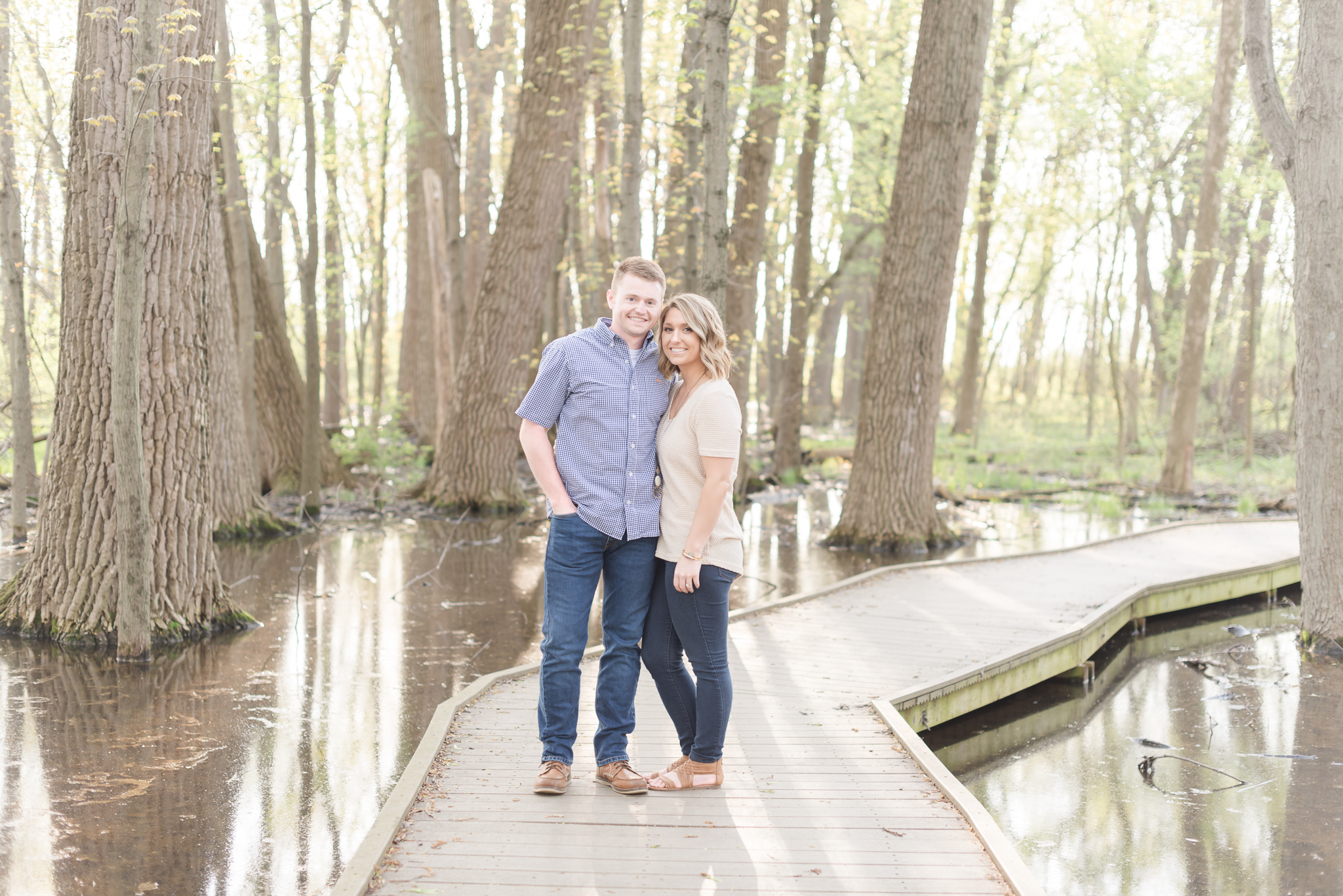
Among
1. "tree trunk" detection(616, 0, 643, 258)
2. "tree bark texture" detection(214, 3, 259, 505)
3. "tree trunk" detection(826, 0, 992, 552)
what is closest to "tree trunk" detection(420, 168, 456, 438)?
"tree bark texture" detection(214, 3, 259, 505)

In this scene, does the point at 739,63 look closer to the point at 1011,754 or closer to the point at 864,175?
the point at 864,175

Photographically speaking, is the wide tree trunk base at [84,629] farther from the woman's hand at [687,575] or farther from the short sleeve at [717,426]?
the short sleeve at [717,426]

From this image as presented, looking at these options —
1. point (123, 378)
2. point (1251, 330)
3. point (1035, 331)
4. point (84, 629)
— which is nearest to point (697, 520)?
point (123, 378)

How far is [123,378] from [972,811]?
518 centimetres

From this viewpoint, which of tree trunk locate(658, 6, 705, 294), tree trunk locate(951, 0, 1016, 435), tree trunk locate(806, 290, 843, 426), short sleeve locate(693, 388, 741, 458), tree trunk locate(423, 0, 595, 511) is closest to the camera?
short sleeve locate(693, 388, 741, 458)

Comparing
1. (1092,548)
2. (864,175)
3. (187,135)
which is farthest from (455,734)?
(864,175)

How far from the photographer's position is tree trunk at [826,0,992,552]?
10.3m

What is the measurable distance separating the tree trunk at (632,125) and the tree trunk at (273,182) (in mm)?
4084

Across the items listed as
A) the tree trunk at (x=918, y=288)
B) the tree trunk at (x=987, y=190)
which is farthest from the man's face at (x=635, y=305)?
the tree trunk at (x=987, y=190)

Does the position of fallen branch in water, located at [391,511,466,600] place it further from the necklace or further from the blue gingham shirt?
the necklace

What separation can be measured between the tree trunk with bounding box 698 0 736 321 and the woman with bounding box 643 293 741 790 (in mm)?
4081

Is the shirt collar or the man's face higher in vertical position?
the man's face

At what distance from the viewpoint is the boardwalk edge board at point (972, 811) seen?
3156 mm

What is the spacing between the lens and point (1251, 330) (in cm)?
1834
